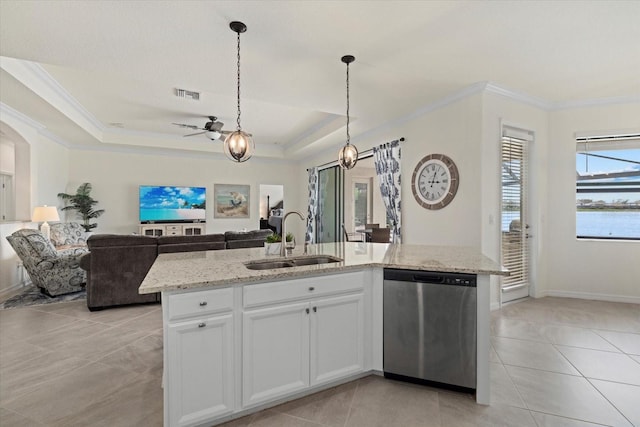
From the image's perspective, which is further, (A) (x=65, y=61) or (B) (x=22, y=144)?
(B) (x=22, y=144)

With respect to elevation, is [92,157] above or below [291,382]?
above

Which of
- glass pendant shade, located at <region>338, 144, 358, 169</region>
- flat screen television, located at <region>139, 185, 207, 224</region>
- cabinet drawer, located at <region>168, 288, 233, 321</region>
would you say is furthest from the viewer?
flat screen television, located at <region>139, 185, 207, 224</region>

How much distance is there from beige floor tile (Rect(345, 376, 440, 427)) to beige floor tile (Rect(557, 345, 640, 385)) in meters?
1.37

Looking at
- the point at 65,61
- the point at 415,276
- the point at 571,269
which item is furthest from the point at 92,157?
the point at 571,269

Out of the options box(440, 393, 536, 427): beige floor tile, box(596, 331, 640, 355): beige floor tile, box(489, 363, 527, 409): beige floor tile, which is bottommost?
box(440, 393, 536, 427): beige floor tile

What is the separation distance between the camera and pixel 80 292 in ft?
15.2

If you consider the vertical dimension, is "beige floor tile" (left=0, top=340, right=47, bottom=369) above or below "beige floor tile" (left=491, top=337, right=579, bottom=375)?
below

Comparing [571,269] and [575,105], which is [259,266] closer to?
[571,269]

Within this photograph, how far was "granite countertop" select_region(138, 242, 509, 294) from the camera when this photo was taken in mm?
1729

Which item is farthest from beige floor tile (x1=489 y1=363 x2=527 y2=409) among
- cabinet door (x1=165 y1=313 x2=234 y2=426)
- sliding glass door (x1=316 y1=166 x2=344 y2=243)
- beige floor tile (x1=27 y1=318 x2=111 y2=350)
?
sliding glass door (x1=316 y1=166 x2=344 y2=243)

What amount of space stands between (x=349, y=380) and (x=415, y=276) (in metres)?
0.92

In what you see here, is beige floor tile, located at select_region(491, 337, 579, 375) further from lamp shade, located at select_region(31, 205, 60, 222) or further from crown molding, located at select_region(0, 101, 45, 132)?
crown molding, located at select_region(0, 101, 45, 132)

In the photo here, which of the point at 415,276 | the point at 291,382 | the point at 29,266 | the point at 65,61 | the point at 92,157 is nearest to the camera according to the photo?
the point at 291,382

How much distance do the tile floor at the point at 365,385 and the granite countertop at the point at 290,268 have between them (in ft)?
2.89
